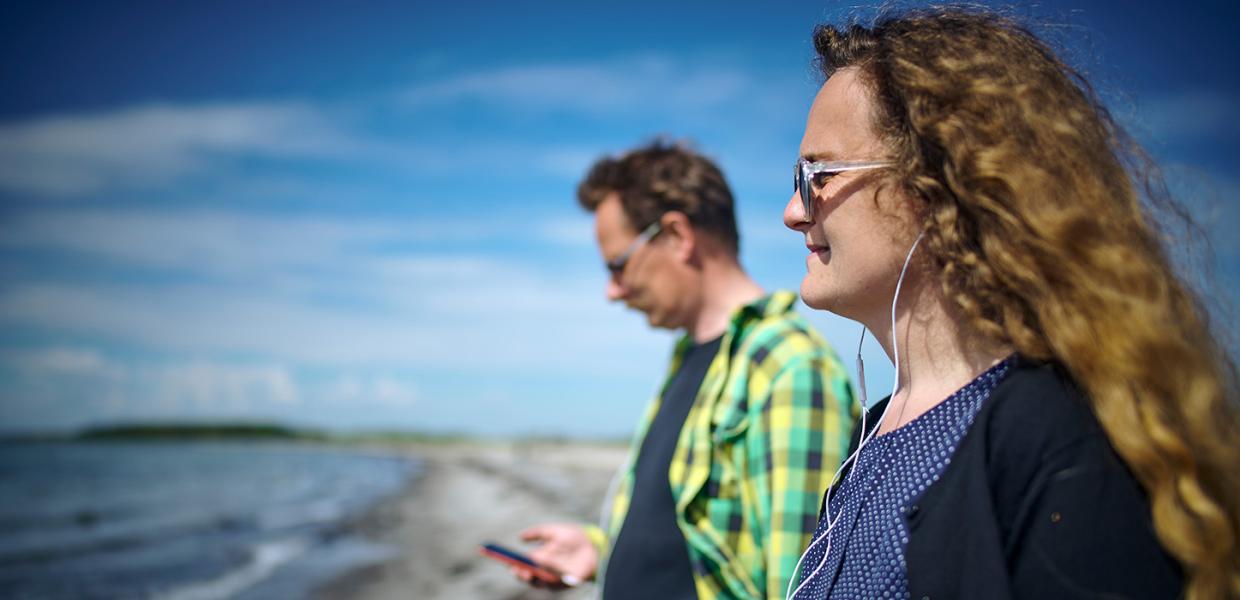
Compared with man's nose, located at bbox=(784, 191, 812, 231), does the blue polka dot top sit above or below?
below

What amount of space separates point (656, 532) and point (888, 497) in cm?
144

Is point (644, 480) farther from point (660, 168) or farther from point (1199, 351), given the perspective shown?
point (1199, 351)

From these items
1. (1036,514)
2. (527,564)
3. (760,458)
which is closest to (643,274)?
(760,458)

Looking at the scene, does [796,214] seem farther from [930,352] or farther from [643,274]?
[643,274]

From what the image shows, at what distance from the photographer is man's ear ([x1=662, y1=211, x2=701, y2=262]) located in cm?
360

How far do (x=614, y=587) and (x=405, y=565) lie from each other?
10.3 metres

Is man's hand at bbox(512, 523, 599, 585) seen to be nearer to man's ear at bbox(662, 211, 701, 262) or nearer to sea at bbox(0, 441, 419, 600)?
man's ear at bbox(662, 211, 701, 262)

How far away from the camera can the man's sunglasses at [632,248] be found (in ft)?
12.1

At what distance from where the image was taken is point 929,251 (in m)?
1.59

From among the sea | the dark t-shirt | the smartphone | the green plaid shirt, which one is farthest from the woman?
the sea

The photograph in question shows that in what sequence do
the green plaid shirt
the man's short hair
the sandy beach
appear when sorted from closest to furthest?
the green plaid shirt → the man's short hair → the sandy beach

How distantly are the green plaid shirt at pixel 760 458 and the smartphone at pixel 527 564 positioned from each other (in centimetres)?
86

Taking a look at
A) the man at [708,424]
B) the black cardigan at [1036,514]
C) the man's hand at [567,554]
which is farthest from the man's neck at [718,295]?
the black cardigan at [1036,514]

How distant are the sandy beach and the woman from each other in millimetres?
5420
